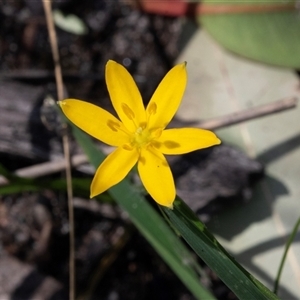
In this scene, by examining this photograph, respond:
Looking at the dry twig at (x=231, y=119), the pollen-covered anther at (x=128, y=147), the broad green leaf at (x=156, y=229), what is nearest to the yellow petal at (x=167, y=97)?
the pollen-covered anther at (x=128, y=147)

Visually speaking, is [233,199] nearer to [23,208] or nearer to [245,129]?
[245,129]

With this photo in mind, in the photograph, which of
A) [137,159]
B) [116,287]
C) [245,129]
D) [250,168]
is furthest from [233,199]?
[137,159]

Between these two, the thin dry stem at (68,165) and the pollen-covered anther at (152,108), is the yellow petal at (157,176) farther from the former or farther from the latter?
the thin dry stem at (68,165)

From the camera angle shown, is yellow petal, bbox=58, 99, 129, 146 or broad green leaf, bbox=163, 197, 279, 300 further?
yellow petal, bbox=58, 99, 129, 146

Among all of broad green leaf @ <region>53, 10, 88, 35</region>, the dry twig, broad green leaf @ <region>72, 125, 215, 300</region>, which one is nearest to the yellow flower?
broad green leaf @ <region>72, 125, 215, 300</region>

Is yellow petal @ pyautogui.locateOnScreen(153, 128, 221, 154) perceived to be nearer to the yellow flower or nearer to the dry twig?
the yellow flower
